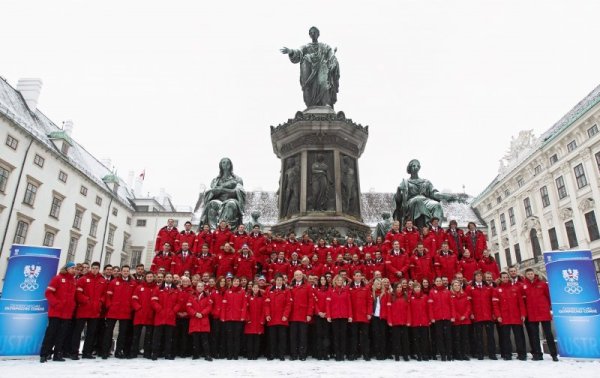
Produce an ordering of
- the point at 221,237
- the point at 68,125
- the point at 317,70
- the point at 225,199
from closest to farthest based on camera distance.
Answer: the point at 221,237
the point at 225,199
the point at 317,70
the point at 68,125

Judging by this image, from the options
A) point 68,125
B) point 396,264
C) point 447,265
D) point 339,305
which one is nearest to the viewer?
point 339,305

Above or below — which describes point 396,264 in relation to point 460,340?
above

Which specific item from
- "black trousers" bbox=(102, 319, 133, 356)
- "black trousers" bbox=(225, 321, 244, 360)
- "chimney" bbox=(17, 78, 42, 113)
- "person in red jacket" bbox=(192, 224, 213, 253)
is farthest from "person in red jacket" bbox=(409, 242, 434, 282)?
"chimney" bbox=(17, 78, 42, 113)

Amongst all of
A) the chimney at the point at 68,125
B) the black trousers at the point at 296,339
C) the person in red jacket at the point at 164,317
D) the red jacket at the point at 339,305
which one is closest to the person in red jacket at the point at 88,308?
the person in red jacket at the point at 164,317

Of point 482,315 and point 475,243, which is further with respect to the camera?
point 475,243

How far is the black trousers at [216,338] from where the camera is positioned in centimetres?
712

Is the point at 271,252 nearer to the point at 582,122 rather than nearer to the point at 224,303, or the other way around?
the point at 224,303

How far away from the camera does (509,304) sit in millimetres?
7137

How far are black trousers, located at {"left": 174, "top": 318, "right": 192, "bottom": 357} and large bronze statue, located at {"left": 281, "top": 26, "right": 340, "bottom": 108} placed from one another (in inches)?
328

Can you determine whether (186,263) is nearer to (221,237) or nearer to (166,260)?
(166,260)

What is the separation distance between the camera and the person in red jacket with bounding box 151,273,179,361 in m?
6.82

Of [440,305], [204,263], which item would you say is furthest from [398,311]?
[204,263]

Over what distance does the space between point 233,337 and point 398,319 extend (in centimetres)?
298

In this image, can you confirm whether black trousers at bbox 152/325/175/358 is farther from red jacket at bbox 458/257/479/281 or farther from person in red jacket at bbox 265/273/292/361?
red jacket at bbox 458/257/479/281
